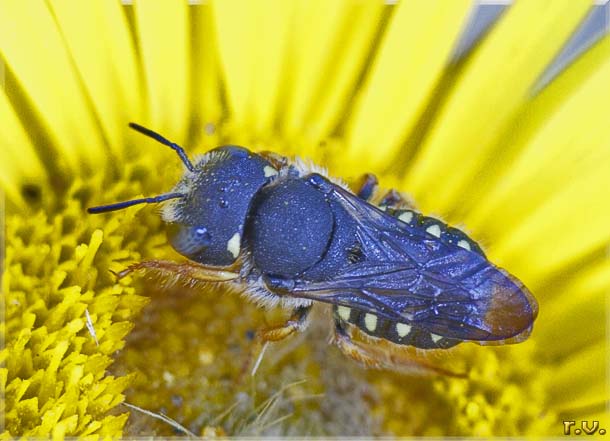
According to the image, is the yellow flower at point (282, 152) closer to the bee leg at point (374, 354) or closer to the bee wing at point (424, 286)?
the bee leg at point (374, 354)

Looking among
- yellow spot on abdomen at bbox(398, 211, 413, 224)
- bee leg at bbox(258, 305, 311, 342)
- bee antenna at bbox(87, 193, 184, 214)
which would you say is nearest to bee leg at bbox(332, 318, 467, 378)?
bee leg at bbox(258, 305, 311, 342)

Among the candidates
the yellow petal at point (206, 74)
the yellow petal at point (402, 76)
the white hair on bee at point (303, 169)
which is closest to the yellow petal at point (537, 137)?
the yellow petal at point (402, 76)

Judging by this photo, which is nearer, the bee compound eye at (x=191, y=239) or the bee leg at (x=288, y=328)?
the bee compound eye at (x=191, y=239)

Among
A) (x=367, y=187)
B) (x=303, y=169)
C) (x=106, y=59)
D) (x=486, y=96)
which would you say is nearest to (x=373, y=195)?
(x=367, y=187)

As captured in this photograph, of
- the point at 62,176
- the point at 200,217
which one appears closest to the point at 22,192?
the point at 62,176

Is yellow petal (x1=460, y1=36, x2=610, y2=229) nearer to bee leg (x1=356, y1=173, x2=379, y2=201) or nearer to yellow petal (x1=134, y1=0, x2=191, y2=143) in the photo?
bee leg (x1=356, y1=173, x2=379, y2=201)

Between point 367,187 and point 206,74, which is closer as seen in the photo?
point 367,187

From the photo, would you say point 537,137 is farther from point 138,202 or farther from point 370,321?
point 138,202
